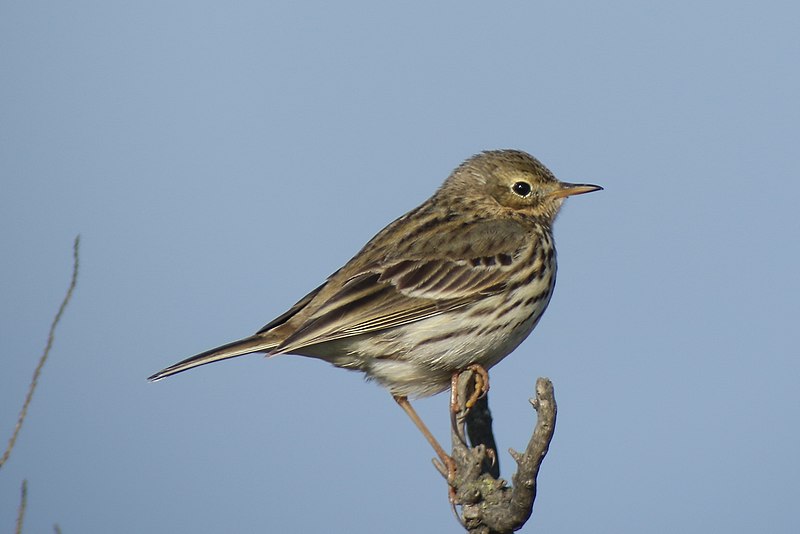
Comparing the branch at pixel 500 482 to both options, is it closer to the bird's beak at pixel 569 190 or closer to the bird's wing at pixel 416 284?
the bird's wing at pixel 416 284

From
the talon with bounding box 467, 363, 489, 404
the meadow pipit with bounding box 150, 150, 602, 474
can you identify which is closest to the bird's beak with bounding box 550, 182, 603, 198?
the meadow pipit with bounding box 150, 150, 602, 474

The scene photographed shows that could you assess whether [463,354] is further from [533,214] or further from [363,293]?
[533,214]

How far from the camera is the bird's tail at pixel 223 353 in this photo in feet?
23.9

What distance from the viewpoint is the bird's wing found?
24.7 feet

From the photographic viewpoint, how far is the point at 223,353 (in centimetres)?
736

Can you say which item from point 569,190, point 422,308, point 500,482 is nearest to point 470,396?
point 422,308

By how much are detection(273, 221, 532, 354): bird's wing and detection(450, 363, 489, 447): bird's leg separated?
1.62ft

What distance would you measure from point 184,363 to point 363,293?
1.38 metres

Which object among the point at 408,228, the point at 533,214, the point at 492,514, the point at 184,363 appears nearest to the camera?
the point at 492,514

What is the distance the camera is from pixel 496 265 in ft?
27.0

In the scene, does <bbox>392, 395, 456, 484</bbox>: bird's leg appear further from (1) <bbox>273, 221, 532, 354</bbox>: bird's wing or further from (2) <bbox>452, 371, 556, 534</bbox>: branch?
(1) <bbox>273, 221, 532, 354</bbox>: bird's wing

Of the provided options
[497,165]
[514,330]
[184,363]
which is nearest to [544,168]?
[497,165]

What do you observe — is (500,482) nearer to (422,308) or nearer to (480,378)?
(480,378)

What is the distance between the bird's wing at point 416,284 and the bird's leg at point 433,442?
2.60ft
